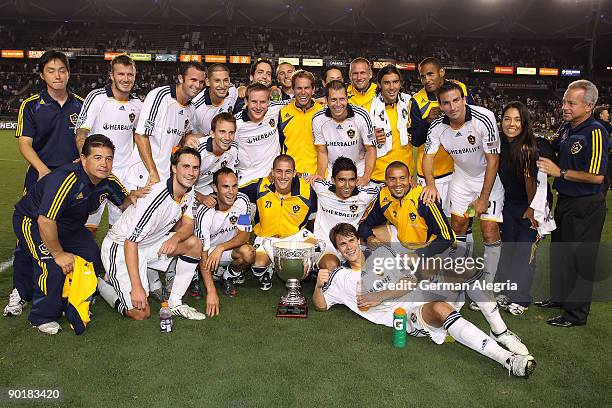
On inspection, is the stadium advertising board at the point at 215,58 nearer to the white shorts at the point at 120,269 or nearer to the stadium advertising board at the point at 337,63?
the stadium advertising board at the point at 337,63

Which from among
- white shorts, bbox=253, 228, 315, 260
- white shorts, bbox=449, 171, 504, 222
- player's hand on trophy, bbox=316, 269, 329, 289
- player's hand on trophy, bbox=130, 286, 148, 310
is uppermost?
white shorts, bbox=449, 171, 504, 222

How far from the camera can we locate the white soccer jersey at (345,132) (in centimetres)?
573

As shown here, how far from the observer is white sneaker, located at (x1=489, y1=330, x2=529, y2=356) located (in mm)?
3744

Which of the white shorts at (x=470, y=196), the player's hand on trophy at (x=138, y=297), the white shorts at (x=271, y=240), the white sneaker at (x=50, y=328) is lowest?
the white sneaker at (x=50, y=328)

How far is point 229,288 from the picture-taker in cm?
527

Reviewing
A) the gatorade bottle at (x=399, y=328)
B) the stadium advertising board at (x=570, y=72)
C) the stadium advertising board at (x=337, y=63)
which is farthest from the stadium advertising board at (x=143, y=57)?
the gatorade bottle at (x=399, y=328)

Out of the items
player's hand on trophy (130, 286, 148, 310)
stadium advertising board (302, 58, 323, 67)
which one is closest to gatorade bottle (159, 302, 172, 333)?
player's hand on trophy (130, 286, 148, 310)

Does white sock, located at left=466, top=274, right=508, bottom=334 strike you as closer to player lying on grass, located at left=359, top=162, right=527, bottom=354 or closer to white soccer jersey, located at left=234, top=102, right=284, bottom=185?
player lying on grass, located at left=359, top=162, right=527, bottom=354

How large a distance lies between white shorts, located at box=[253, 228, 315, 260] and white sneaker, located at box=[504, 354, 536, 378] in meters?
2.46

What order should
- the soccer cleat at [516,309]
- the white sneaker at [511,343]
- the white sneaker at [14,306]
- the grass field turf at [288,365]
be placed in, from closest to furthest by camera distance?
1. the grass field turf at [288,365]
2. the white sneaker at [511,343]
3. the white sneaker at [14,306]
4. the soccer cleat at [516,309]

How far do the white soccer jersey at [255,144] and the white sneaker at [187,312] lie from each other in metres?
1.87

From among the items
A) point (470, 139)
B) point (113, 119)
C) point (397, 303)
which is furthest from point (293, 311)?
point (113, 119)

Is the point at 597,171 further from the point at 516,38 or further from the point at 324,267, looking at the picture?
the point at 516,38

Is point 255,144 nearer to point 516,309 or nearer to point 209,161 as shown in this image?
point 209,161
